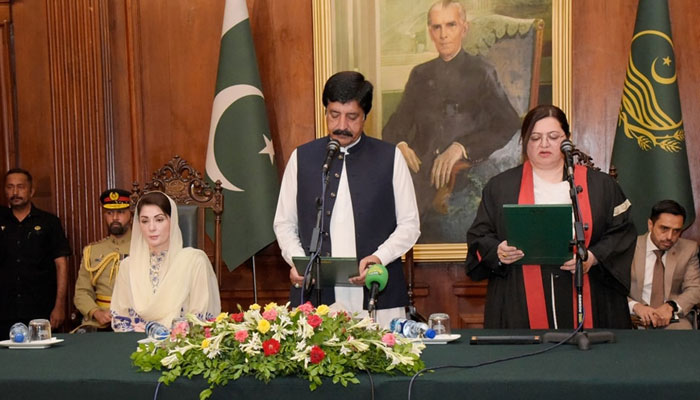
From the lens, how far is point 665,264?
4.57m

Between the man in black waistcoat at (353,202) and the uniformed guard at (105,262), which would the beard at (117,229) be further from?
the man in black waistcoat at (353,202)

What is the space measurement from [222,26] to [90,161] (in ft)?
4.57

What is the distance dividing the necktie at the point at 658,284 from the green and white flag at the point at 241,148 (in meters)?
2.32

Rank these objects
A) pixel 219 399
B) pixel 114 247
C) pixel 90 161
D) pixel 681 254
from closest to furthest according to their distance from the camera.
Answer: pixel 219 399 < pixel 681 254 < pixel 114 247 < pixel 90 161

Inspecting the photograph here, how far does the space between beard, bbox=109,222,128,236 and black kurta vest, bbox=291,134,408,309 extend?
1.86 metres

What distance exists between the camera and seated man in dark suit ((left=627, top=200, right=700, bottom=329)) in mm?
4488

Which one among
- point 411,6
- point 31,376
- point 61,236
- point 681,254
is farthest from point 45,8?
point 681,254

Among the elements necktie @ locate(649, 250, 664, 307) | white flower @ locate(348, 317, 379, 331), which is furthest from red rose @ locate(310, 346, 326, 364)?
necktie @ locate(649, 250, 664, 307)

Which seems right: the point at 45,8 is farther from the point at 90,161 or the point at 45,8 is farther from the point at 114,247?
the point at 114,247

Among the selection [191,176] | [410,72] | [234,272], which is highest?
[410,72]

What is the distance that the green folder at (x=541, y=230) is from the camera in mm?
2768

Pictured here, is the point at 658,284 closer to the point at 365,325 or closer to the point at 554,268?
the point at 554,268

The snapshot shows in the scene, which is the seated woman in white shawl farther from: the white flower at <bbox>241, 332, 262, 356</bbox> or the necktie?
the necktie

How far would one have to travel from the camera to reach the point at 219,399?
2.20 meters
